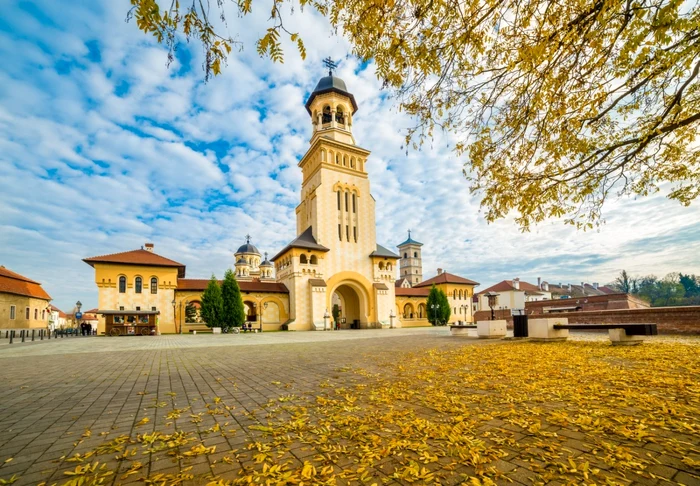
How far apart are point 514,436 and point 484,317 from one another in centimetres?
2965

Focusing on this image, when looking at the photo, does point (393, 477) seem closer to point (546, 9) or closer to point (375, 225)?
point (546, 9)

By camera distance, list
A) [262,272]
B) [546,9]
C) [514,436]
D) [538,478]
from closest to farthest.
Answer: [538,478]
[514,436]
[546,9]
[262,272]

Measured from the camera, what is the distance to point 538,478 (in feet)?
7.50

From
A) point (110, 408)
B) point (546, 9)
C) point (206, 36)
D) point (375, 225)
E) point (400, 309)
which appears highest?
point (375, 225)

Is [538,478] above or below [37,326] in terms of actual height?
above

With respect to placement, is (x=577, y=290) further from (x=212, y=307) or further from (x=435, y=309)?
(x=212, y=307)

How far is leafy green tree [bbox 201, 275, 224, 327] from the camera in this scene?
30.7 meters

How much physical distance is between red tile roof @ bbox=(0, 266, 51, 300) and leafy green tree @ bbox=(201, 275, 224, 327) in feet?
57.9

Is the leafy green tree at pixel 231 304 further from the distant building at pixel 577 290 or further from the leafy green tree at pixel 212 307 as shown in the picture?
the distant building at pixel 577 290

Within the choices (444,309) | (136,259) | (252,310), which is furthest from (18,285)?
(444,309)

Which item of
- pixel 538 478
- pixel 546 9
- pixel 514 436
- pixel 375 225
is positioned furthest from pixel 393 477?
pixel 375 225

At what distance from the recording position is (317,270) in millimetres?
34625

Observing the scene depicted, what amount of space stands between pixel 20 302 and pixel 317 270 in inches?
1168

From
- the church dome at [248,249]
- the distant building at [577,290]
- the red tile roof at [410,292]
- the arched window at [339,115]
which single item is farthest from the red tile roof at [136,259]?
the distant building at [577,290]
